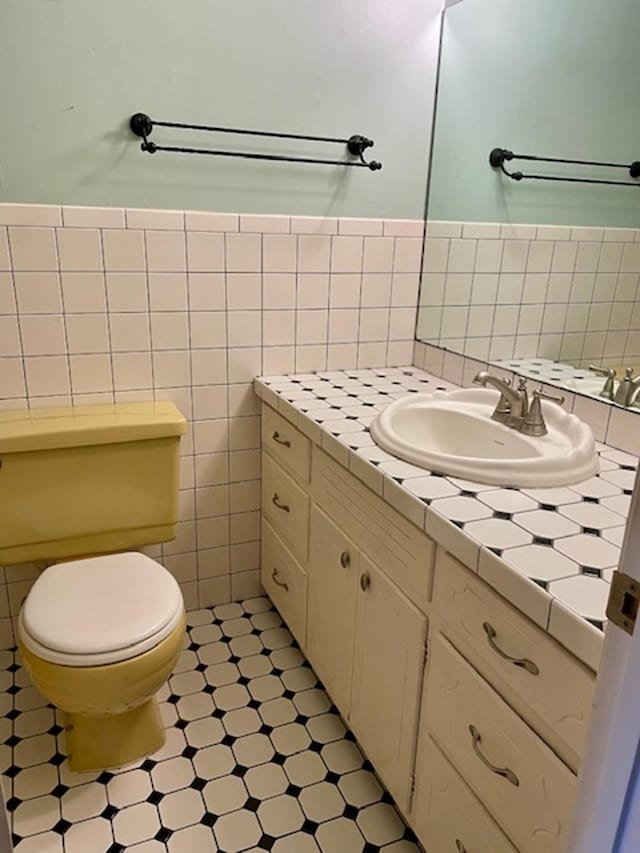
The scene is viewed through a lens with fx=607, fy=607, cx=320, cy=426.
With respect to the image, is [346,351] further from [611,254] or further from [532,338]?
[611,254]

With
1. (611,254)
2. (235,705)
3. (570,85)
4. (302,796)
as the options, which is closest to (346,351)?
(611,254)

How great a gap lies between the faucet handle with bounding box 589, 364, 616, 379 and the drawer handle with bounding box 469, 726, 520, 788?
3.03 feet

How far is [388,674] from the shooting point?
1.31m

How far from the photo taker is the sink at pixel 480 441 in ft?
3.94

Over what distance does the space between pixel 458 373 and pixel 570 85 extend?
85cm

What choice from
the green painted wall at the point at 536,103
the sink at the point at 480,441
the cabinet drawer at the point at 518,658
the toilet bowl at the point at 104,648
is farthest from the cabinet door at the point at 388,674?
the green painted wall at the point at 536,103

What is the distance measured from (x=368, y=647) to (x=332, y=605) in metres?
0.20

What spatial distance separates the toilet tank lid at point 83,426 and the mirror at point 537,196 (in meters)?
0.96

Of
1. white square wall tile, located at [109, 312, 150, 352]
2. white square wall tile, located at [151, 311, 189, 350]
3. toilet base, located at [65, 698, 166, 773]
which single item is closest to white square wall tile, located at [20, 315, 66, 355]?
white square wall tile, located at [109, 312, 150, 352]

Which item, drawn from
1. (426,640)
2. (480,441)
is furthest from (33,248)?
(426,640)

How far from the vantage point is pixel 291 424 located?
68.5 inches

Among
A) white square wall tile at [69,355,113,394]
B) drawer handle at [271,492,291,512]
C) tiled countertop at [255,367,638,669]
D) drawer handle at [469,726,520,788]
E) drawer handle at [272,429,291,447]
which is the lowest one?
drawer handle at [271,492,291,512]

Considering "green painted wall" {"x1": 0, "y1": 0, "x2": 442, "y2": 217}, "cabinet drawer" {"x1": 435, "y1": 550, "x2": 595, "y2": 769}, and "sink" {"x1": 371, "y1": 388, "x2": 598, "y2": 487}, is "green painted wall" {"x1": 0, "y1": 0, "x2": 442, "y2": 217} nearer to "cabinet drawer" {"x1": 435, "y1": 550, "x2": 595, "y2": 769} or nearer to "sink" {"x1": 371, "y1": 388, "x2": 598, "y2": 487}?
"sink" {"x1": 371, "y1": 388, "x2": 598, "y2": 487}

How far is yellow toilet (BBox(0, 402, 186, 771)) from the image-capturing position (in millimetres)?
1328
